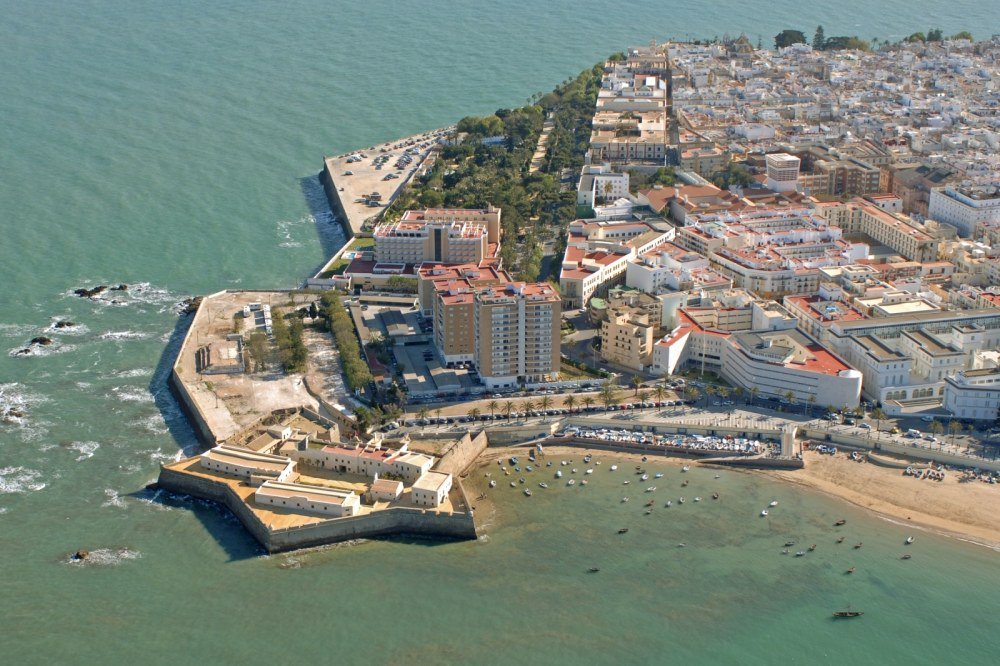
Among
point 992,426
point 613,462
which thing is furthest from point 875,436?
point 613,462

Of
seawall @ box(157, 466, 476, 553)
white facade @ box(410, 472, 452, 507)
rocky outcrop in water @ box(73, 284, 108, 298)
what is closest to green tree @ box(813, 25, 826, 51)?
rocky outcrop in water @ box(73, 284, 108, 298)

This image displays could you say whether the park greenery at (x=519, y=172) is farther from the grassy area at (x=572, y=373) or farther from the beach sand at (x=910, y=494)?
the beach sand at (x=910, y=494)

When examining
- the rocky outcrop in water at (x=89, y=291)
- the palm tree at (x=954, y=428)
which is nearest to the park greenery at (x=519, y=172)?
the rocky outcrop in water at (x=89, y=291)

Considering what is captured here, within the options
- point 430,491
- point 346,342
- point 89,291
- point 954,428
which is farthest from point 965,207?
point 89,291

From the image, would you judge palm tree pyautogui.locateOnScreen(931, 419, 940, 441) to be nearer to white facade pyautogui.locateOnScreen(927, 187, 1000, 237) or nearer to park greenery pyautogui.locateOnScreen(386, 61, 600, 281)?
park greenery pyautogui.locateOnScreen(386, 61, 600, 281)

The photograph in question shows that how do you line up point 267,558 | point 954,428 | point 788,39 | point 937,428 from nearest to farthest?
point 267,558 → point 937,428 → point 954,428 → point 788,39

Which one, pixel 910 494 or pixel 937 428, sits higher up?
pixel 937 428

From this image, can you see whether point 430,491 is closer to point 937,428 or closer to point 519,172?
point 937,428
